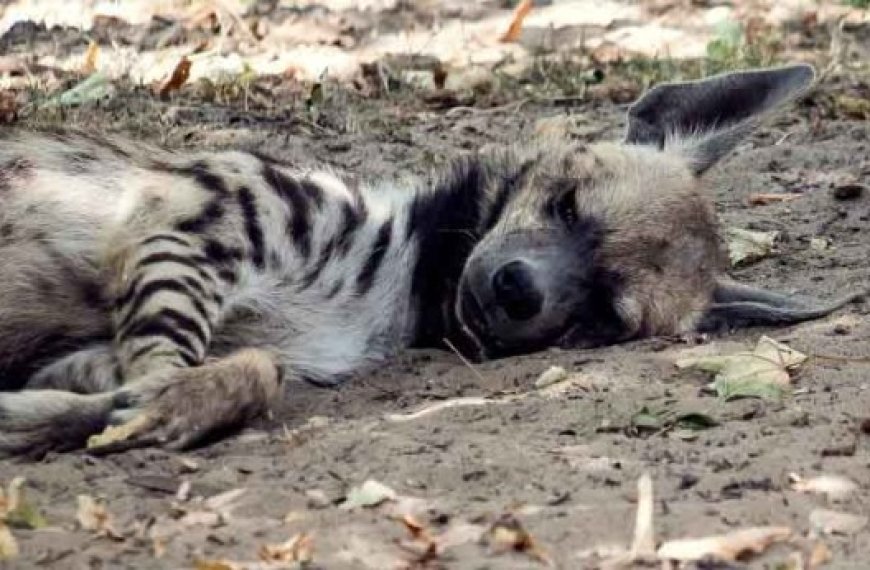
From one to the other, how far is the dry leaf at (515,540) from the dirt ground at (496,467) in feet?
0.04

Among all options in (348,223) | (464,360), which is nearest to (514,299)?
(464,360)

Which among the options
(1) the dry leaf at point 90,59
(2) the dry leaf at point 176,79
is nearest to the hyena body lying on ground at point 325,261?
(2) the dry leaf at point 176,79

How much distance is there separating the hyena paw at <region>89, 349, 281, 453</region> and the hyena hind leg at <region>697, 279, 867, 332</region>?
136 centimetres

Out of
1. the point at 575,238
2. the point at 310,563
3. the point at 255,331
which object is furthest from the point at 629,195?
the point at 310,563

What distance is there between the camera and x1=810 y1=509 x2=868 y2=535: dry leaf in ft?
10.0

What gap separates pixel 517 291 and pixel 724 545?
5.17 ft

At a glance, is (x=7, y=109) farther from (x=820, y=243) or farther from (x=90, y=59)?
(x=820, y=243)

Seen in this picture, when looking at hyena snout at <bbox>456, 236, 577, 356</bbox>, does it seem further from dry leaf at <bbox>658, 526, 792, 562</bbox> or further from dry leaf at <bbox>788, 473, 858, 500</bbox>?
dry leaf at <bbox>658, 526, 792, 562</bbox>

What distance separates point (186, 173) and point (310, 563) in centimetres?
184

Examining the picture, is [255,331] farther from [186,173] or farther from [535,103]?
[535,103]

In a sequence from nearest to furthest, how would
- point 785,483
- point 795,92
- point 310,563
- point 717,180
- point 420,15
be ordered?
point 310,563
point 785,483
point 795,92
point 717,180
point 420,15

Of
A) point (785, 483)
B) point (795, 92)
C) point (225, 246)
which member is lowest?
point (785, 483)

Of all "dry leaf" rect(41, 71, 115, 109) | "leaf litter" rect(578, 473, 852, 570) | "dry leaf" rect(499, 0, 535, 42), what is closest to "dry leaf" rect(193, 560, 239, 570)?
"leaf litter" rect(578, 473, 852, 570)

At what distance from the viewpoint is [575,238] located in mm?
4609
